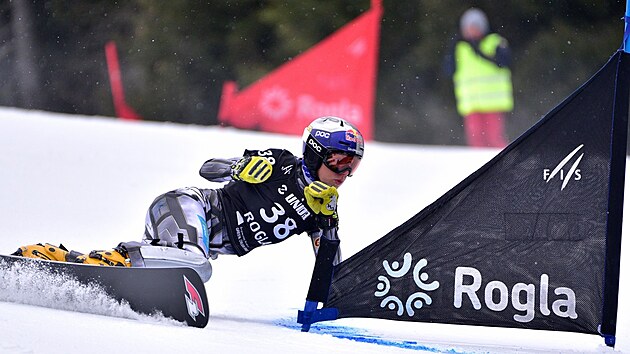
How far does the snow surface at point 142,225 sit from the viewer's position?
3.93 metres

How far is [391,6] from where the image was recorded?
18.5 metres

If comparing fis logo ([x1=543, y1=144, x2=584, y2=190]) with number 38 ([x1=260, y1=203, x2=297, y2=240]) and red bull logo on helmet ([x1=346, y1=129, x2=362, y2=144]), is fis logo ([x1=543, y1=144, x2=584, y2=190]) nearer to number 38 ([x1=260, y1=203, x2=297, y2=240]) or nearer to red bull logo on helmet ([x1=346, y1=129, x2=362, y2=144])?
red bull logo on helmet ([x1=346, y1=129, x2=362, y2=144])

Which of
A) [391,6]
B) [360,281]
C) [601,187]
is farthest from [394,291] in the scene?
[391,6]

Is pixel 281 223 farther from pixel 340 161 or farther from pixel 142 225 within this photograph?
pixel 142 225

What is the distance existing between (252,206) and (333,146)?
0.56 meters

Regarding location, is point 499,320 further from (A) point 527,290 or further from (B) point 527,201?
(B) point 527,201

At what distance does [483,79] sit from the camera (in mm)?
14086

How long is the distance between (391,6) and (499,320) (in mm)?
14409

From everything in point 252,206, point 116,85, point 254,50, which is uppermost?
point 254,50

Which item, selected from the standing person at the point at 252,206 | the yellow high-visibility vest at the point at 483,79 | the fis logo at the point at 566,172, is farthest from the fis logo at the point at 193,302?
the yellow high-visibility vest at the point at 483,79

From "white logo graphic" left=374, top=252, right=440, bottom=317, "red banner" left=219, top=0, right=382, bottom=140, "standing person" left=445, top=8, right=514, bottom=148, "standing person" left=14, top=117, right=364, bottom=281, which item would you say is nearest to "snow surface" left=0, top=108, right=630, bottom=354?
"white logo graphic" left=374, top=252, right=440, bottom=317

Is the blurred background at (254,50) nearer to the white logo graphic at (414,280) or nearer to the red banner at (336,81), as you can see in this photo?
the red banner at (336,81)

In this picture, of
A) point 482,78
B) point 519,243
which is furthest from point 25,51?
point 519,243

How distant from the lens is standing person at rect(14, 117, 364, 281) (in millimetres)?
4887
